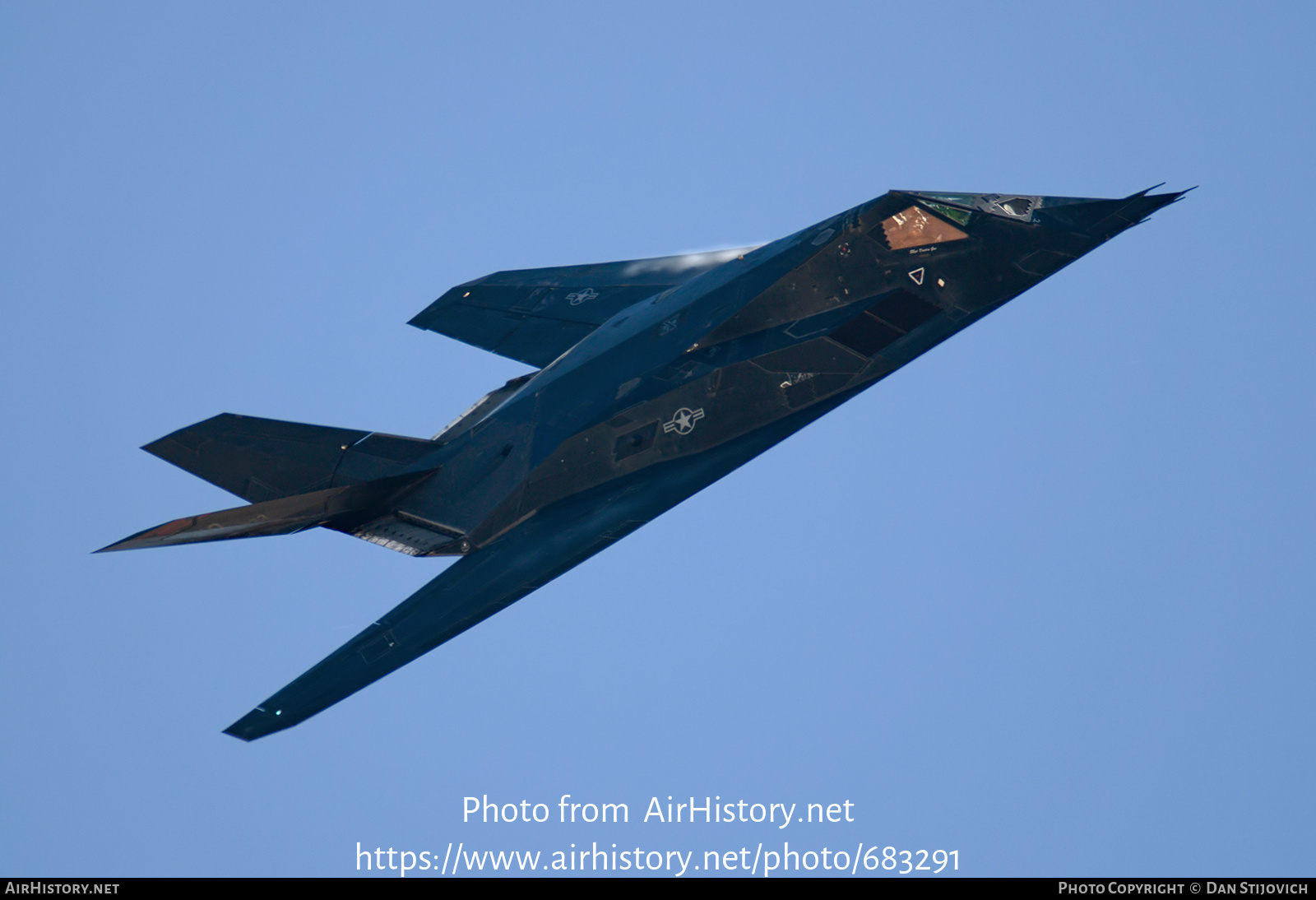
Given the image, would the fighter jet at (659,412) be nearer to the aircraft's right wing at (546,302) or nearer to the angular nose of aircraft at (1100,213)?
the angular nose of aircraft at (1100,213)

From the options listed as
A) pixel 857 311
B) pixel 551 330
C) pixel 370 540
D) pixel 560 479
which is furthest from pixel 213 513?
pixel 857 311

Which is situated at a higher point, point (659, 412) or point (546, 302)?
point (546, 302)

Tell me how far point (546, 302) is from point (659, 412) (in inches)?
264

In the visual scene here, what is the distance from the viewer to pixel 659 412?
2566 cm

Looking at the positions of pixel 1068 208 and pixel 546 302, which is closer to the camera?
pixel 1068 208

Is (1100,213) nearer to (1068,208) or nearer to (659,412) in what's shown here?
(1068,208)

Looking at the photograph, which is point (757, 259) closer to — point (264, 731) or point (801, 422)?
point (801, 422)

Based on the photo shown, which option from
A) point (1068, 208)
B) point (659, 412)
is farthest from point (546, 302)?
point (1068, 208)

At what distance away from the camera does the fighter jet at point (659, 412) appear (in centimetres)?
2488

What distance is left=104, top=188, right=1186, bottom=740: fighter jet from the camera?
81.6 ft

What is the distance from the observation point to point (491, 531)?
2583 cm

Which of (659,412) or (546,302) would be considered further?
(546,302)

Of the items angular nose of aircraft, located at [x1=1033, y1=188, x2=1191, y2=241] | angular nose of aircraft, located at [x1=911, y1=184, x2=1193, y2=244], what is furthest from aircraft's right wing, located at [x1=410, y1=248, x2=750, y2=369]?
angular nose of aircraft, located at [x1=1033, y1=188, x2=1191, y2=241]

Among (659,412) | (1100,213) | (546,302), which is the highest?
(546,302)
